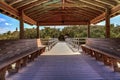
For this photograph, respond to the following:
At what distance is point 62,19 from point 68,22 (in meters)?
0.71

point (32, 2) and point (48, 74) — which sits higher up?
point (32, 2)

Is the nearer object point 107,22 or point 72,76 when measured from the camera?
point 72,76

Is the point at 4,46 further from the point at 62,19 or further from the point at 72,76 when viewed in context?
the point at 62,19

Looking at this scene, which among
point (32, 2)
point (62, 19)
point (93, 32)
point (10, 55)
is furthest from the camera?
point (93, 32)

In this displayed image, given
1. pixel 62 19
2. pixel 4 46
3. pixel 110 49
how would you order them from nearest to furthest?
pixel 4 46, pixel 110 49, pixel 62 19

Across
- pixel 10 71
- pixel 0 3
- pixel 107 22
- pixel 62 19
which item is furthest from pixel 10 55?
pixel 62 19

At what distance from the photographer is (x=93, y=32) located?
28.0 m

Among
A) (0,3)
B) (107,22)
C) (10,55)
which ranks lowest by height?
(10,55)

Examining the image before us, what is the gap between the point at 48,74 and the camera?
5402mm

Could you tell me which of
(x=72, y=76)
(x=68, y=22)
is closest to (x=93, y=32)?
(x=68, y=22)

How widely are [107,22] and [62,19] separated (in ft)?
20.4

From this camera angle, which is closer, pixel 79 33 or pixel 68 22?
pixel 68 22

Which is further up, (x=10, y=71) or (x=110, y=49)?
(x=110, y=49)

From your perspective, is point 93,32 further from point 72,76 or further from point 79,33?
point 72,76
